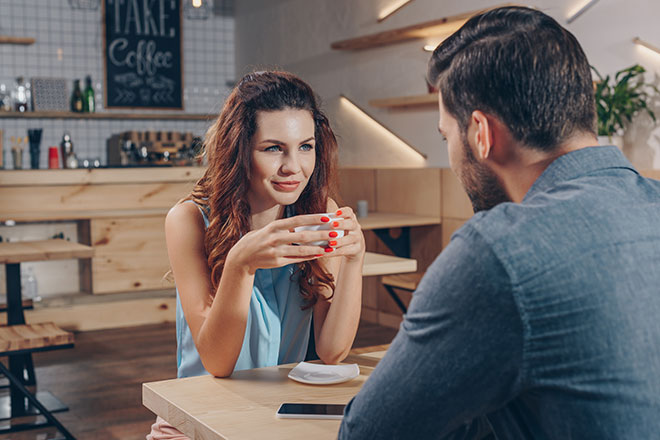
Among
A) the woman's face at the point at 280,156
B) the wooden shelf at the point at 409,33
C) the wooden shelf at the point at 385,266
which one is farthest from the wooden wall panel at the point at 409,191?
the woman's face at the point at 280,156

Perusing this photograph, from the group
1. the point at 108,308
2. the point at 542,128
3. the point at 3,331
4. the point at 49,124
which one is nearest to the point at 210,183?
the point at 542,128

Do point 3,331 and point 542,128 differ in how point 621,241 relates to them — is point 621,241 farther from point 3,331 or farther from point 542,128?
point 3,331

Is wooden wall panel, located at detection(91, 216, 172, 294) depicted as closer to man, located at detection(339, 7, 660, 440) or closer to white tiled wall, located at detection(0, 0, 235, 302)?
white tiled wall, located at detection(0, 0, 235, 302)

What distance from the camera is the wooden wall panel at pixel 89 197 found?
215 inches

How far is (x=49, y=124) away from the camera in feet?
23.1

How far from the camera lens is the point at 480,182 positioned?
1064mm

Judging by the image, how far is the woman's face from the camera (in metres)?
1.85

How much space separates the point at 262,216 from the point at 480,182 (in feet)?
3.18

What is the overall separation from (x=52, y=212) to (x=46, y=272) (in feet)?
1.52

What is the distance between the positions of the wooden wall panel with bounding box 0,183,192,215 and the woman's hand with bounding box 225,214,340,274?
13.1 feet

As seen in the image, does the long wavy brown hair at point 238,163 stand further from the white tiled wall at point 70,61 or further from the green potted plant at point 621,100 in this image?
the white tiled wall at point 70,61

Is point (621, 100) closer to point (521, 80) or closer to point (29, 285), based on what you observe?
point (521, 80)

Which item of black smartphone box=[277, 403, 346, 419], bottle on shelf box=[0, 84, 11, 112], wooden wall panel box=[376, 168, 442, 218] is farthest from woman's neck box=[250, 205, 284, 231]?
bottle on shelf box=[0, 84, 11, 112]

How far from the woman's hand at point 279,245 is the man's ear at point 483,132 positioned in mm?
486
